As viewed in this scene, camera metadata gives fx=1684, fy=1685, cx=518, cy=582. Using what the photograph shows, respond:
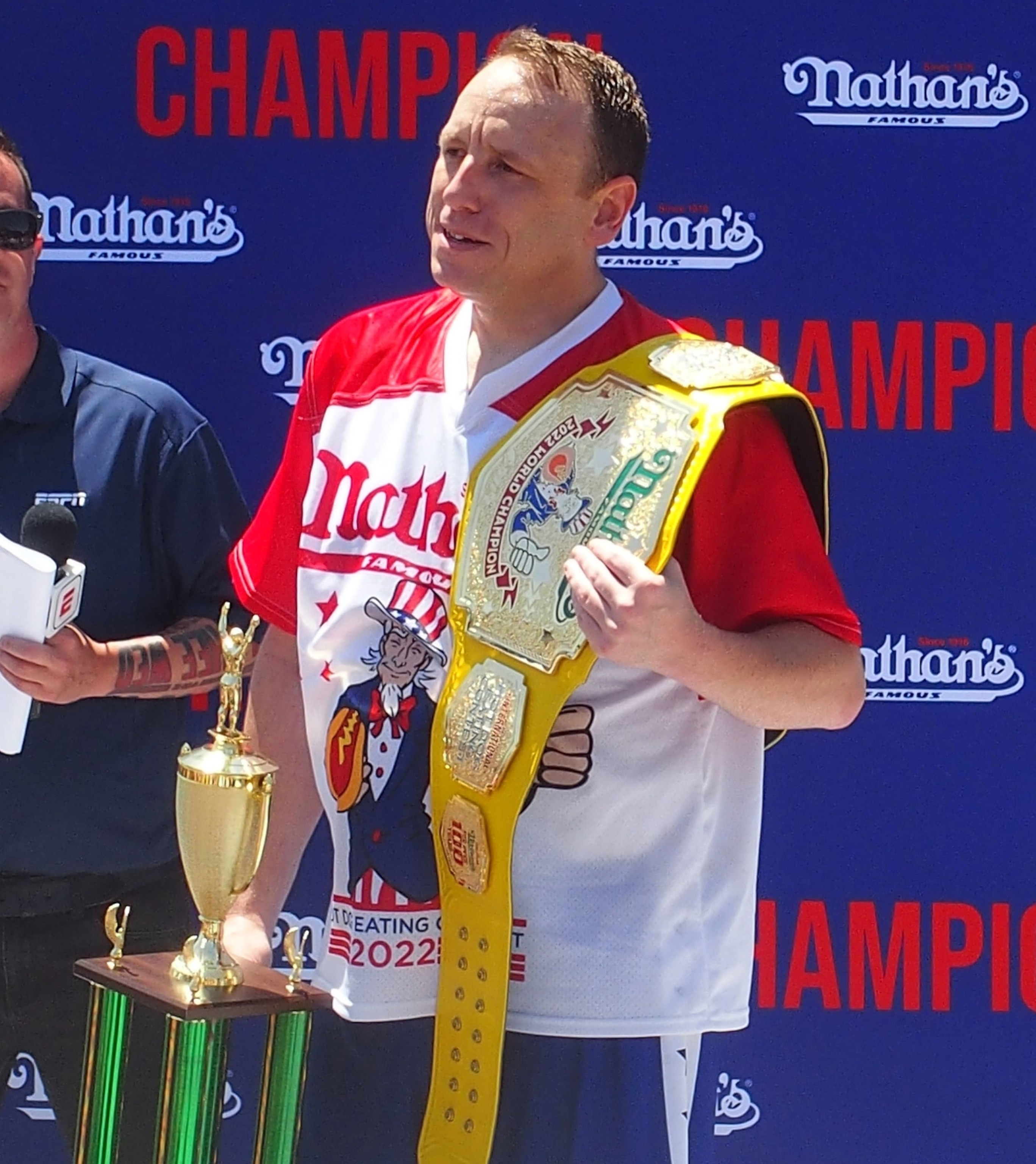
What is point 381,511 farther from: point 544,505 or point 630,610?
point 630,610

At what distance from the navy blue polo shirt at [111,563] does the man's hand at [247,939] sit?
0.51 meters

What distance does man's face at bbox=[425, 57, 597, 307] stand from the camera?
5.69ft

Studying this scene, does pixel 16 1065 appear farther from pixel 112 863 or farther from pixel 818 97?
pixel 818 97

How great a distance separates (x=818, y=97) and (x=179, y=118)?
111cm

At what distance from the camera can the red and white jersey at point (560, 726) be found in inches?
64.4

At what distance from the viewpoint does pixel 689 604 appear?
58.9 inches

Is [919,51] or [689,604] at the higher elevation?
[919,51]

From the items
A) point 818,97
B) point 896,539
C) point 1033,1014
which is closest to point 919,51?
point 818,97

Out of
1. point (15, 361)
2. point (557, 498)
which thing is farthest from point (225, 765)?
point (15, 361)

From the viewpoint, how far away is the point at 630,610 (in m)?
1.46

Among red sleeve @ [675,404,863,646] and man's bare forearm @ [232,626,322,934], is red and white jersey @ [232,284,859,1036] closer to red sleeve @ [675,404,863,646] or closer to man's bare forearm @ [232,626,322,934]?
red sleeve @ [675,404,863,646]

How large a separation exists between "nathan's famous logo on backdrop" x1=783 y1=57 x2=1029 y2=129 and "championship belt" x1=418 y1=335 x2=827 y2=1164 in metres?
1.36

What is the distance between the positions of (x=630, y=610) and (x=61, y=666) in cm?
82

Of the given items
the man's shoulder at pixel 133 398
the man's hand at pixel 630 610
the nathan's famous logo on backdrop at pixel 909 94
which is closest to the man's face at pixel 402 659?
the man's hand at pixel 630 610
